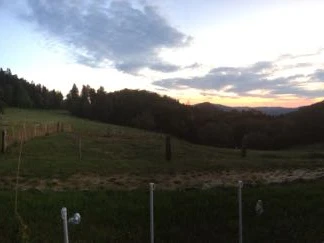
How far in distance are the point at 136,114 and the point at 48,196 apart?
10258cm

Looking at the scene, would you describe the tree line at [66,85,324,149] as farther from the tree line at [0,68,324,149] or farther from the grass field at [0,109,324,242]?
the grass field at [0,109,324,242]

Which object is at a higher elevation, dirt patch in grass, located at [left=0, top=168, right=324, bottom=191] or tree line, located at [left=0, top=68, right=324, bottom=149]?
tree line, located at [left=0, top=68, right=324, bottom=149]

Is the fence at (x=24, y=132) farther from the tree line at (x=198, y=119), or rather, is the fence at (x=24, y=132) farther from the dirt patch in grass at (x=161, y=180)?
the tree line at (x=198, y=119)

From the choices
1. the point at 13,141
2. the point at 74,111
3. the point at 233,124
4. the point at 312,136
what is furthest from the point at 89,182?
the point at 74,111

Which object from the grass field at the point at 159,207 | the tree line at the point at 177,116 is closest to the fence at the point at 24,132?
the grass field at the point at 159,207

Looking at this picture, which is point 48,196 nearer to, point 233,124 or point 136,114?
point 233,124

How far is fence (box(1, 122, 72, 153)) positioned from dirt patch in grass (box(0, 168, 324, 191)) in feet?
18.3

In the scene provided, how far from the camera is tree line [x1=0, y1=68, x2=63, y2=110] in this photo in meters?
119

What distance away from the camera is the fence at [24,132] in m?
31.4

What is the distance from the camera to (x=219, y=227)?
11562mm

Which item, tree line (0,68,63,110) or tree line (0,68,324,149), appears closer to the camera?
tree line (0,68,324,149)

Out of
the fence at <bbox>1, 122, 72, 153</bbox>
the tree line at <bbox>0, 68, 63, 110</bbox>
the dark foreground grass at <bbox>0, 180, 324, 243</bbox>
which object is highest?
the tree line at <bbox>0, 68, 63, 110</bbox>

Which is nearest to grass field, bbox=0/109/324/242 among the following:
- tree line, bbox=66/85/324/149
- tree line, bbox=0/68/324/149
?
tree line, bbox=66/85/324/149

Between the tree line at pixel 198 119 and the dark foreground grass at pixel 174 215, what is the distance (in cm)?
5028
